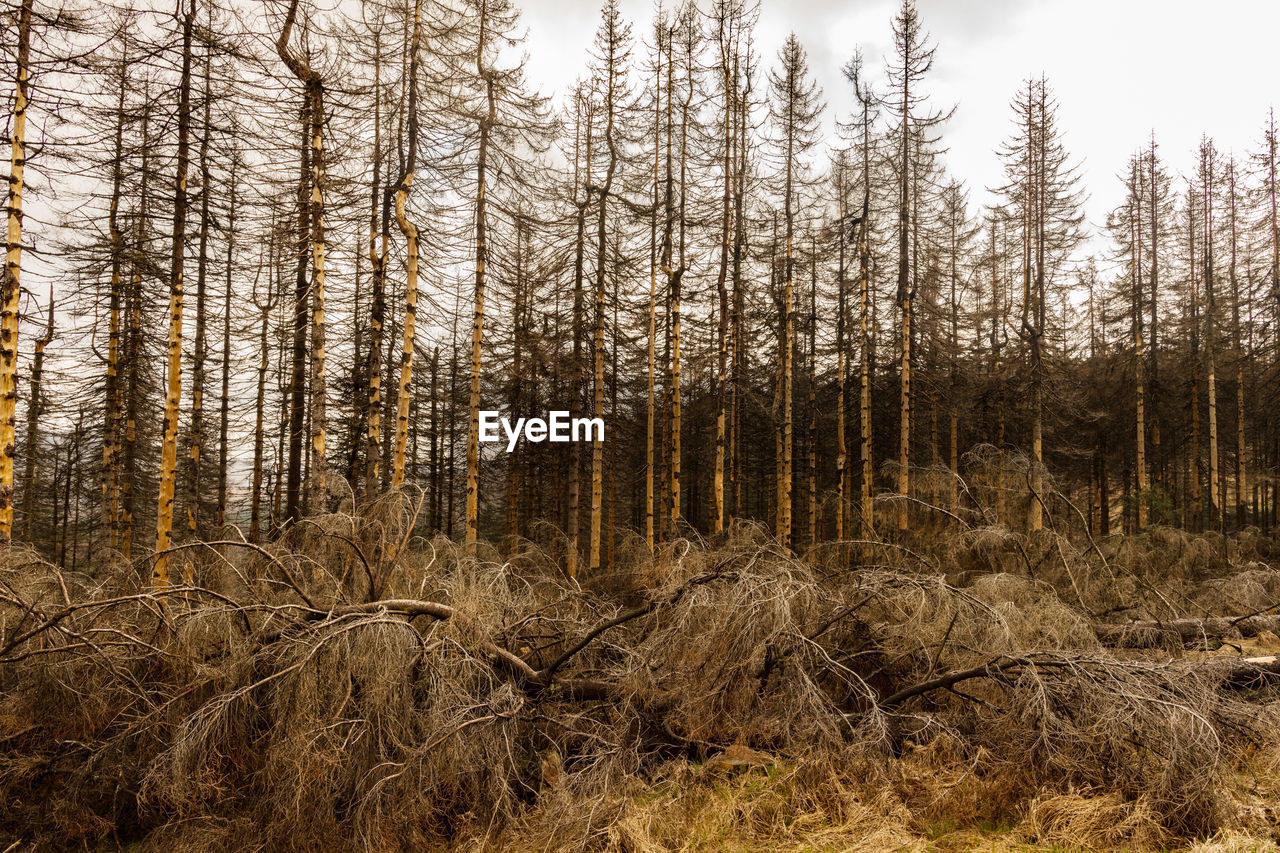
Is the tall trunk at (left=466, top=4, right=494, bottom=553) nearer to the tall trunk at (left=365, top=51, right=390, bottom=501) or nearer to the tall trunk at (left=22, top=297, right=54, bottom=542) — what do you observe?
the tall trunk at (left=365, top=51, right=390, bottom=501)

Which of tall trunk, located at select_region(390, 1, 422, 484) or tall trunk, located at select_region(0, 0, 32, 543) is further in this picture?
tall trunk, located at select_region(390, 1, 422, 484)

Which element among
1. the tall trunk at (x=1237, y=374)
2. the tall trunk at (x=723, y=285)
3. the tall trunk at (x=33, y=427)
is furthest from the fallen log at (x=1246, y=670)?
the tall trunk at (x=1237, y=374)

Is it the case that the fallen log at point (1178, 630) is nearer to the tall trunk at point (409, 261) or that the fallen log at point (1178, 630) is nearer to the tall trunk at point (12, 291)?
the tall trunk at point (409, 261)

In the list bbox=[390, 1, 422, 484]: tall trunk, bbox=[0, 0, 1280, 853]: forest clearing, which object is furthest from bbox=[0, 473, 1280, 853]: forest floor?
bbox=[390, 1, 422, 484]: tall trunk

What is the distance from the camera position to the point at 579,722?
535 centimetres

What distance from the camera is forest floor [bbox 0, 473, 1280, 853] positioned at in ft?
13.3

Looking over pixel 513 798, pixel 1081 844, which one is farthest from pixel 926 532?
pixel 513 798

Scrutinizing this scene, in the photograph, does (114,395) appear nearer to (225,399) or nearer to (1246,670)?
(225,399)

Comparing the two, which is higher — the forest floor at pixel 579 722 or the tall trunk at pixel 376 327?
the tall trunk at pixel 376 327

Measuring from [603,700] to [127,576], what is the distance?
15.1ft

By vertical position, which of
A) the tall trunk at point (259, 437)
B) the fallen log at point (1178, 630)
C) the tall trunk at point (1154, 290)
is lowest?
the fallen log at point (1178, 630)

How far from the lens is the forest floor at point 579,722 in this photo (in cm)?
404

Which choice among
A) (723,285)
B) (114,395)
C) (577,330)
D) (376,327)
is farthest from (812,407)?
(114,395)

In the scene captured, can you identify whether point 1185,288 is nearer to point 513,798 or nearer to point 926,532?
point 926,532
